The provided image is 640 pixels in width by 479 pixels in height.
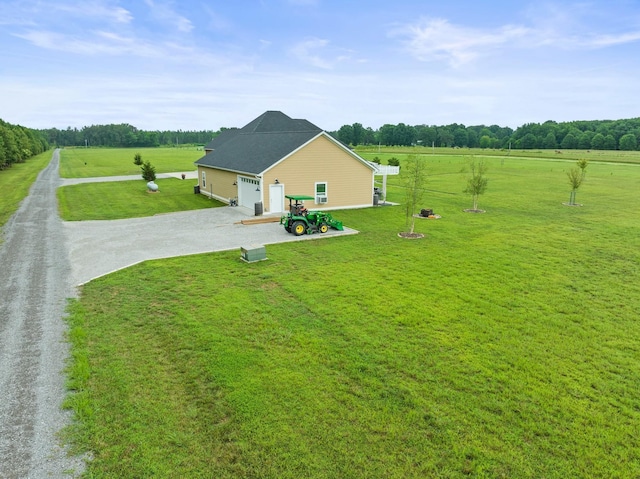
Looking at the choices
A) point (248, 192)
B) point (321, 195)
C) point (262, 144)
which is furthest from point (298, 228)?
point (262, 144)

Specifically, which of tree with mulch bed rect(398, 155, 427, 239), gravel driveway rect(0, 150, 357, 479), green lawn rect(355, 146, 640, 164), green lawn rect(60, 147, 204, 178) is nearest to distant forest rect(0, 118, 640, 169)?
green lawn rect(355, 146, 640, 164)

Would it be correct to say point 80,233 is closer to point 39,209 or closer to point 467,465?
point 39,209

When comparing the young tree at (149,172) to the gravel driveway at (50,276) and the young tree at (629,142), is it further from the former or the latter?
the young tree at (629,142)

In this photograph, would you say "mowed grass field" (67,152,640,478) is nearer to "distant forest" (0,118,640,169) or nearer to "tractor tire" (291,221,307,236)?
"tractor tire" (291,221,307,236)

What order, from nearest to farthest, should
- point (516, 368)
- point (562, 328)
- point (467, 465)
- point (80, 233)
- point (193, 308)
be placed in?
point (467, 465) < point (516, 368) < point (562, 328) < point (193, 308) < point (80, 233)

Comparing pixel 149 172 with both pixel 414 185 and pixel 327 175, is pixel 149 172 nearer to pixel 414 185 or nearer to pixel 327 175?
pixel 327 175

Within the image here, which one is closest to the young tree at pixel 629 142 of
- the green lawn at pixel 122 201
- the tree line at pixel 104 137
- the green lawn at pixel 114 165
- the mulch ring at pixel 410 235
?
the green lawn at pixel 114 165

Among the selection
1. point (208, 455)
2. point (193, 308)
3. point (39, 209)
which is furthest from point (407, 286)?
point (39, 209)
